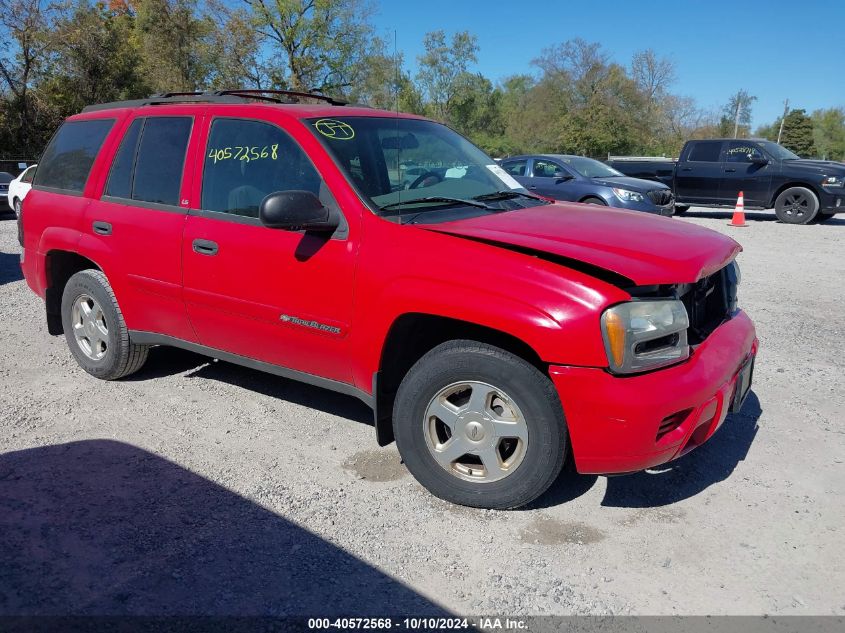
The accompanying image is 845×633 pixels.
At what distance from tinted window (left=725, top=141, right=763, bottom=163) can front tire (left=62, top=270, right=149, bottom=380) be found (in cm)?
1427

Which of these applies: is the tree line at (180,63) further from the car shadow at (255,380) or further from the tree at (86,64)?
the car shadow at (255,380)

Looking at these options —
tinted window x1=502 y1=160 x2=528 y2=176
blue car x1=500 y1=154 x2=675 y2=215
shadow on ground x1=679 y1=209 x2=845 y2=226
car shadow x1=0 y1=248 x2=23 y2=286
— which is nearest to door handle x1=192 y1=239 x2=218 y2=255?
car shadow x1=0 y1=248 x2=23 y2=286

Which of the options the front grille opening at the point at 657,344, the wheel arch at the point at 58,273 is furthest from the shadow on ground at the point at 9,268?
the front grille opening at the point at 657,344

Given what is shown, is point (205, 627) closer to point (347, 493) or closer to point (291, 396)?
point (347, 493)

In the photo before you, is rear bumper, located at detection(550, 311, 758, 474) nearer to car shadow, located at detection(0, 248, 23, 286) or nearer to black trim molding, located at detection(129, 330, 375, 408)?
black trim molding, located at detection(129, 330, 375, 408)

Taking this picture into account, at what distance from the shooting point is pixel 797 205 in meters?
14.5

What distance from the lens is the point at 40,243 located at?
4938 mm

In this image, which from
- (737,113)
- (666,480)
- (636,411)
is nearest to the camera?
(636,411)

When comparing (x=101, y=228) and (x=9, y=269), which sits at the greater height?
(x=101, y=228)

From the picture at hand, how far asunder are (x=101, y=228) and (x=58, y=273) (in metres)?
0.85

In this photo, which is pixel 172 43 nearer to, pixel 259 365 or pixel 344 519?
pixel 259 365

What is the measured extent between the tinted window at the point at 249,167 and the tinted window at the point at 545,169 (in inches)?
370

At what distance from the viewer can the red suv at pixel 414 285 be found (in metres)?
2.84

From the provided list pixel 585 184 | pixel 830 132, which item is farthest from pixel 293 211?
pixel 830 132
